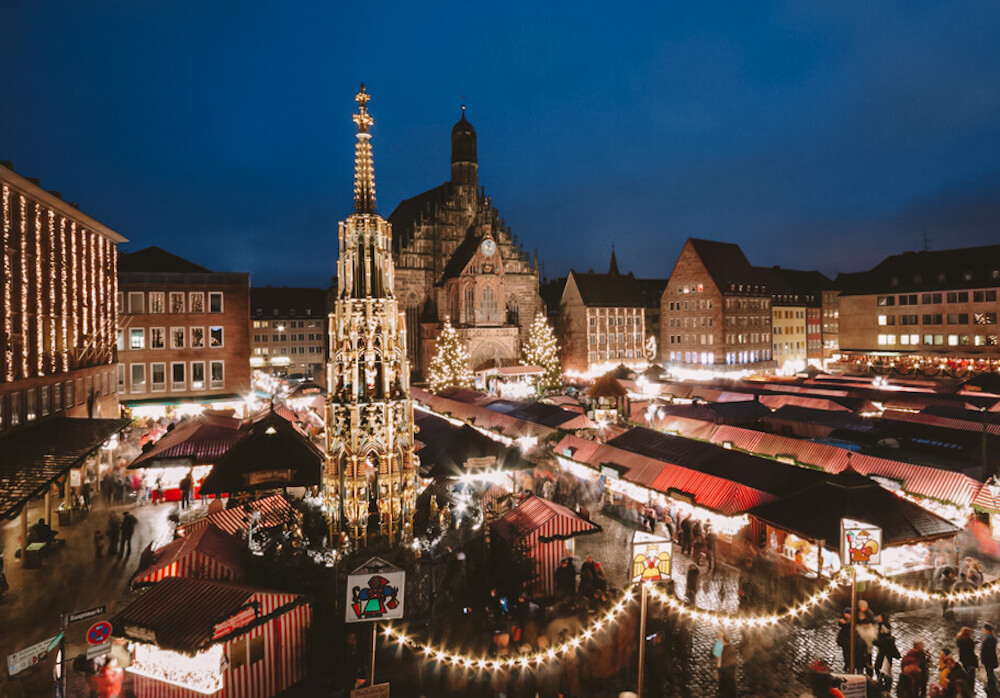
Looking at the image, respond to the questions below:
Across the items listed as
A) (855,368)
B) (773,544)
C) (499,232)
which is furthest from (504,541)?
(855,368)

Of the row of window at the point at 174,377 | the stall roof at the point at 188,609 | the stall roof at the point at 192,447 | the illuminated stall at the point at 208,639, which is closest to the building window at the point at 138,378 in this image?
the row of window at the point at 174,377

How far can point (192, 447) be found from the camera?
707 inches

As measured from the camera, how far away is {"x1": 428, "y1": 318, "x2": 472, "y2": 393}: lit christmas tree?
44.3 meters

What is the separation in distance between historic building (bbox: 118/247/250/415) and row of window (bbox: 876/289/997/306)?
65233 millimetres

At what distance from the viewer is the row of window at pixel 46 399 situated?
18.1 meters

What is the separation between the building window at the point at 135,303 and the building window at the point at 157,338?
1.23 metres

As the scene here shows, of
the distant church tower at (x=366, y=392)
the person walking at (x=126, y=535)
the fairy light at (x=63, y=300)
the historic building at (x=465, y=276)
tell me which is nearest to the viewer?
the distant church tower at (x=366, y=392)

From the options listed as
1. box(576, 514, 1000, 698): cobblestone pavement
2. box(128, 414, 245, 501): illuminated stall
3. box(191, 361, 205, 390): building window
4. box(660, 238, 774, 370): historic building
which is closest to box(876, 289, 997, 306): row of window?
box(660, 238, 774, 370): historic building

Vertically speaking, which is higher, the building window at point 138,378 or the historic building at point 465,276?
the historic building at point 465,276

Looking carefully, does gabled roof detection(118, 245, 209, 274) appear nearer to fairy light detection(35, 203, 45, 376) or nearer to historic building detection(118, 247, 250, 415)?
historic building detection(118, 247, 250, 415)

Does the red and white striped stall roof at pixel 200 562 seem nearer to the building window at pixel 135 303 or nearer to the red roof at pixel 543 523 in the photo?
the red roof at pixel 543 523

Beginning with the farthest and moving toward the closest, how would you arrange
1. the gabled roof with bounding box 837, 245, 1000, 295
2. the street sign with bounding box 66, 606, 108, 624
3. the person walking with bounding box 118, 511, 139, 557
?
the gabled roof with bounding box 837, 245, 1000, 295 < the person walking with bounding box 118, 511, 139, 557 < the street sign with bounding box 66, 606, 108, 624

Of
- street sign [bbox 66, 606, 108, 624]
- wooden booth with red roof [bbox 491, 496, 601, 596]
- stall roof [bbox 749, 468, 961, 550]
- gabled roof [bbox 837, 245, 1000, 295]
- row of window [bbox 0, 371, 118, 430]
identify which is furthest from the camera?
gabled roof [bbox 837, 245, 1000, 295]

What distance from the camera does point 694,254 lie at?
6206 cm
